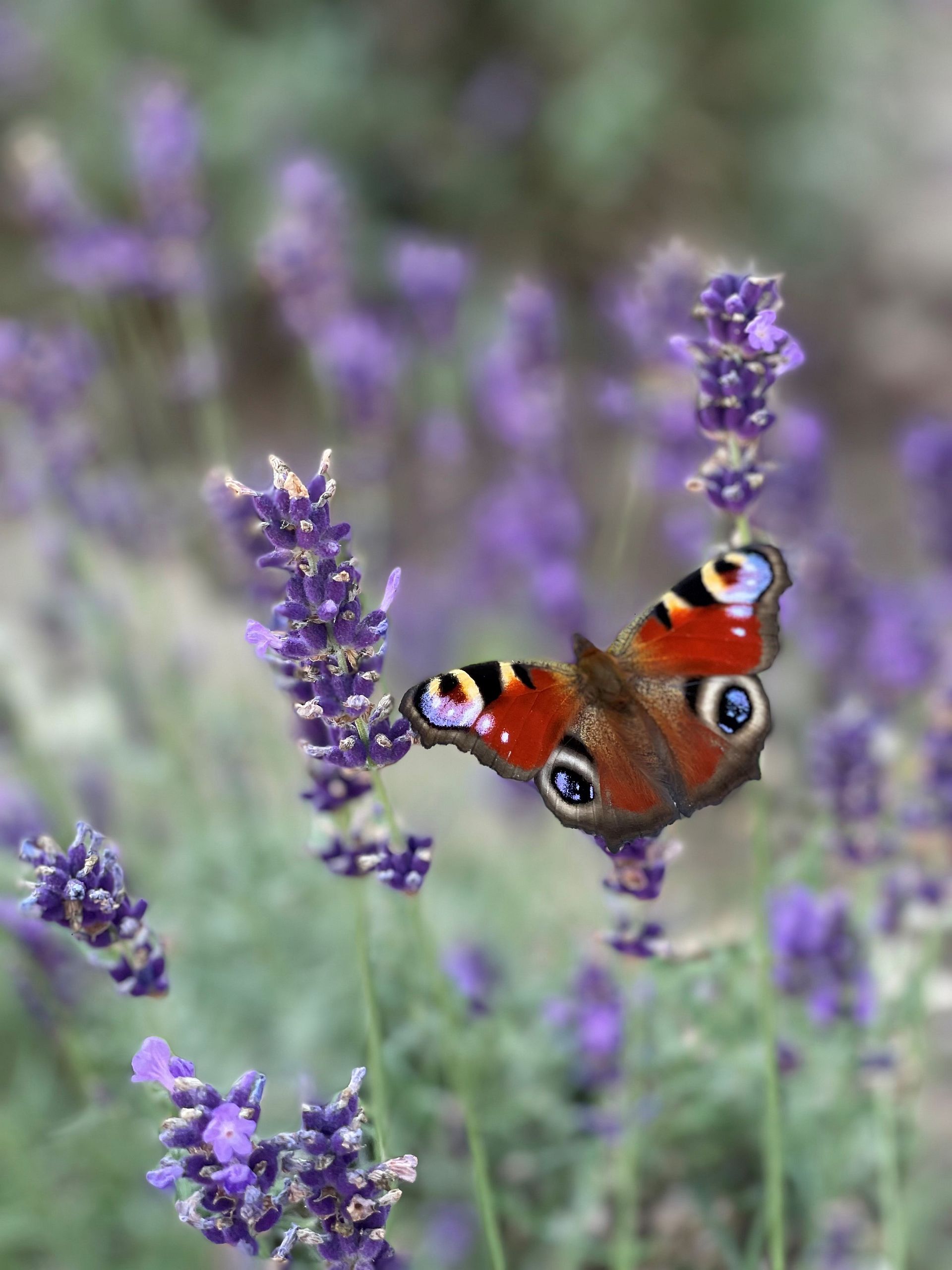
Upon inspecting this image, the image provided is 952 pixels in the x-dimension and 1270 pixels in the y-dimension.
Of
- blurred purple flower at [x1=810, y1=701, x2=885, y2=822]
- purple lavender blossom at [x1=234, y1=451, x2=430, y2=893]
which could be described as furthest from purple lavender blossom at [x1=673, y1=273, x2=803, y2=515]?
blurred purple flower at [x1=810, y1=701, x2=885, y2=822]

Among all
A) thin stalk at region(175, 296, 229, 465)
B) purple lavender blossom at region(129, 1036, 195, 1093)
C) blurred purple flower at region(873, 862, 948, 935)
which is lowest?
purple lavender blossom at region(129, 1036, 195, 1093)

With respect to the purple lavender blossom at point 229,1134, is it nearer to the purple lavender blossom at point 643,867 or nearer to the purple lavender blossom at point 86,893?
the purple lavender blossom at point 86,893

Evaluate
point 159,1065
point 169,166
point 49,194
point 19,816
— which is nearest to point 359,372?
point 169,166

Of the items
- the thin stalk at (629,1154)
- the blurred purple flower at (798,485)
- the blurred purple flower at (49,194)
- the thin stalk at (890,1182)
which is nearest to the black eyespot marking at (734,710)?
the thin stalk at (629,1154)

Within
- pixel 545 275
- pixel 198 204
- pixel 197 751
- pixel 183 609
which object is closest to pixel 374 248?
pixel 545 275

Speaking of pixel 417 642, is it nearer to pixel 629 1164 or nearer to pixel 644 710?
pixel 629 1164

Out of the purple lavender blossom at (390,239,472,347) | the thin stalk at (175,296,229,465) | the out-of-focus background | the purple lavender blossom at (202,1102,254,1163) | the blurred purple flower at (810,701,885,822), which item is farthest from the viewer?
the thin stalk at (175,296,229,465)

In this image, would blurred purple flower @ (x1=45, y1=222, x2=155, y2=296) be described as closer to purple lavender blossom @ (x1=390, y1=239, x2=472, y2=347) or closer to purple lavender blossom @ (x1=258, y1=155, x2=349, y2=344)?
purple lavender blossom @ (x1=258, y1=155, x2=349, y2=344)
